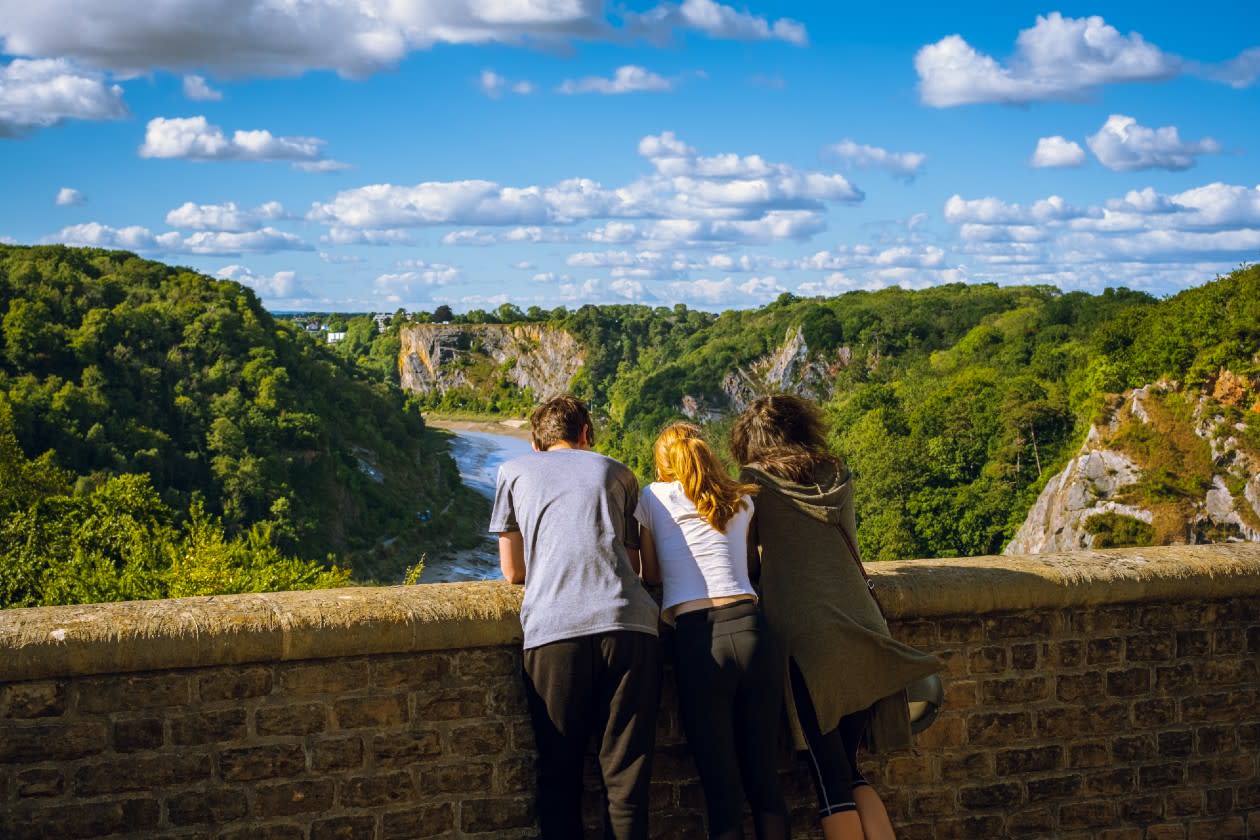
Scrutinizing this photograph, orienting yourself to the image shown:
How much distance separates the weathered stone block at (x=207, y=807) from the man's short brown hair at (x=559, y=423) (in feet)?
4.57

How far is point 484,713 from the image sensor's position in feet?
12.8

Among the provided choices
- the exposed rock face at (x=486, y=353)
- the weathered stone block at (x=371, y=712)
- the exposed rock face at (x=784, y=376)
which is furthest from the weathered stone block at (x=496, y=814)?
the exposed rock face at (x=486, y=353)

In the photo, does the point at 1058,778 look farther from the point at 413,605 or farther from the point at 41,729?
the point at 41,729

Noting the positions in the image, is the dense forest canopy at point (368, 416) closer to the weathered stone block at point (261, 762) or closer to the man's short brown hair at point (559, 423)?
the weathered stone block at point (261, 762)

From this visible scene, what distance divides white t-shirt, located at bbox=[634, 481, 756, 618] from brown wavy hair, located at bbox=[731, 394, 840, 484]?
190 mm

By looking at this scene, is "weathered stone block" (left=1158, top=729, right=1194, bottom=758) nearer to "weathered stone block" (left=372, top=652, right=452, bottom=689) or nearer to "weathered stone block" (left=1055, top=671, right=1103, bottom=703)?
"weathered stone block" (left=1055, top=671, right=1103, bottom=703)

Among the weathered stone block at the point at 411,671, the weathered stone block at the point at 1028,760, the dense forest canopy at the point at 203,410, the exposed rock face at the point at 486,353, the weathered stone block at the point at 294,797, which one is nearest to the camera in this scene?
the weathered stone block at the point at 294,797

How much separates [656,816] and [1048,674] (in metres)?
1.61

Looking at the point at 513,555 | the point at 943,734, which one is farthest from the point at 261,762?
the point at 943,734

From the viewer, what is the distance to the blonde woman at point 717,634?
3539 mm

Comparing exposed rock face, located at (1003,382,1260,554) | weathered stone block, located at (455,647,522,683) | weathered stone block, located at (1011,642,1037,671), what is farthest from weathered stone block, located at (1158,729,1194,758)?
exposed rock face, located at (1003,382,1260,554)

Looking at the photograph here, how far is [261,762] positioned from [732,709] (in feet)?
4.69

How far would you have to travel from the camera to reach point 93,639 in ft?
11.3

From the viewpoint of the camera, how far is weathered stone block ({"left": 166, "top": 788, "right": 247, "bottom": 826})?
3.59 meters
